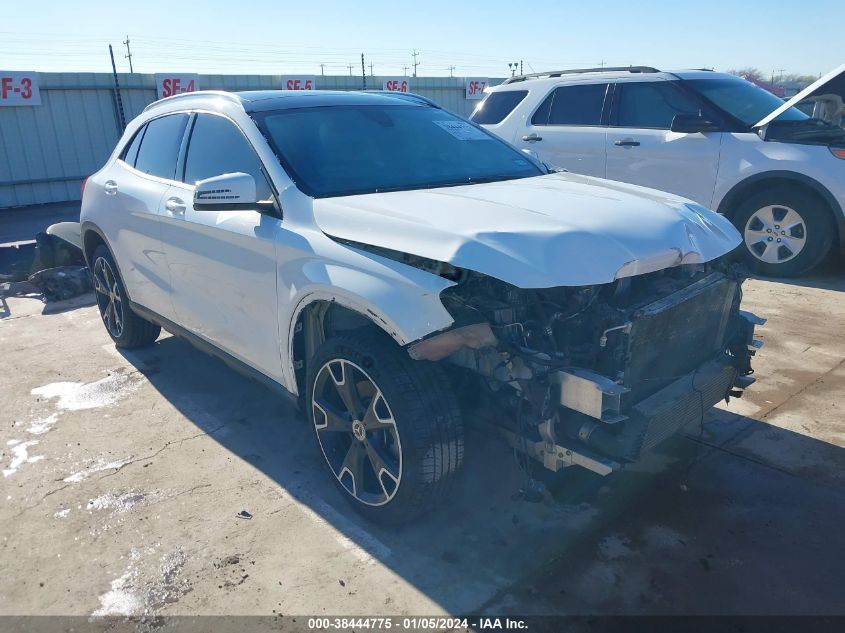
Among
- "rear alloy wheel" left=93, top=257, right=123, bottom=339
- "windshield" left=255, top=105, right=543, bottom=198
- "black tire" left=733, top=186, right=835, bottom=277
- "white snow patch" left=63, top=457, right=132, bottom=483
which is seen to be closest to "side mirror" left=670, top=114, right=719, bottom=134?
"black tire" left=733, top=186, right=835, bottom=277

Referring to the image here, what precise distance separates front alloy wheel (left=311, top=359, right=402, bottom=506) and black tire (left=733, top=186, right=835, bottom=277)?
4.64 m

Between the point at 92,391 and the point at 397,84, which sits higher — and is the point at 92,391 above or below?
below

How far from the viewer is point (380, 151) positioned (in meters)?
3.69

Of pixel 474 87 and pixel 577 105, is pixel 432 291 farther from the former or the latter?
pixel 474 87

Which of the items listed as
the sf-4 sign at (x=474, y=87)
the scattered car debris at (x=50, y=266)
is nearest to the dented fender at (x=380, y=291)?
the scattered car debris at (x=50, y=266)

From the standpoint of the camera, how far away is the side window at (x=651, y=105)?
7.06m

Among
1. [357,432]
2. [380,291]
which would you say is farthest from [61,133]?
[380,291]

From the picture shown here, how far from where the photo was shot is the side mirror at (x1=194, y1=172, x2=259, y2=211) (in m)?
3.19

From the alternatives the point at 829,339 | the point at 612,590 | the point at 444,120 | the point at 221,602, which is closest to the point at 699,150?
the point at 829,339

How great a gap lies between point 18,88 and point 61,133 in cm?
120

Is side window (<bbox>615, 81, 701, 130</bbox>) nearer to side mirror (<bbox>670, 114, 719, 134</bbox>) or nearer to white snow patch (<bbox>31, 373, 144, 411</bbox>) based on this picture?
side mirror (<bbox>670, 114, 719, 134</bbox>)

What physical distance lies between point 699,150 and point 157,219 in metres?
5.31

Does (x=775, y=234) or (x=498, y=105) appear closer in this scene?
(x=775, y=234)

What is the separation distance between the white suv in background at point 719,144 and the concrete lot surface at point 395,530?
248cm
